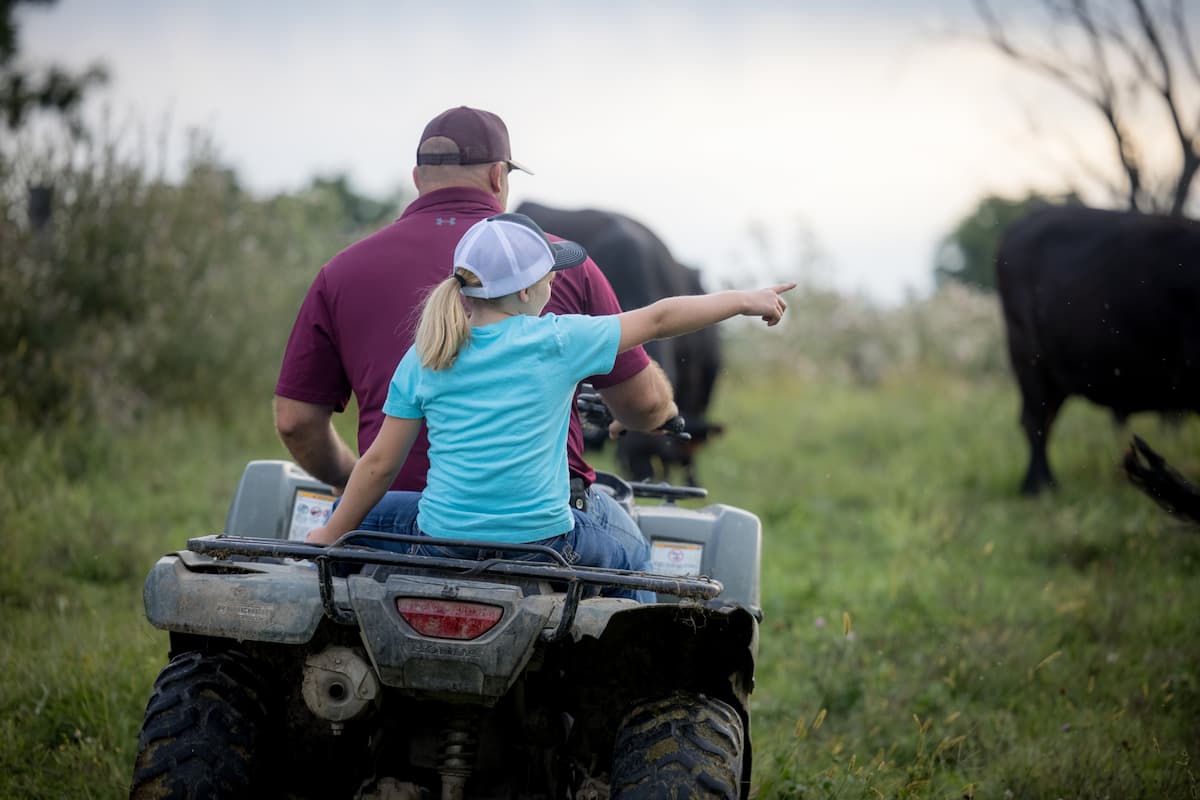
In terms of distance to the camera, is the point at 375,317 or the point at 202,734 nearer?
the point at 202,734

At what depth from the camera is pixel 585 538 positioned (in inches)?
114

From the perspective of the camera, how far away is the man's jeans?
2.81 metres

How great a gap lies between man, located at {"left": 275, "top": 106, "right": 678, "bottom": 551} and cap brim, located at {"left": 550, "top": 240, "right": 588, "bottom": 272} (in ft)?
1.04

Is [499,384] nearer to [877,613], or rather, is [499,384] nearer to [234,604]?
[234,604]

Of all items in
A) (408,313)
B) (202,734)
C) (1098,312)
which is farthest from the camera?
(1098,312)

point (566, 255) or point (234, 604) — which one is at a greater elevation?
point (566, 255)

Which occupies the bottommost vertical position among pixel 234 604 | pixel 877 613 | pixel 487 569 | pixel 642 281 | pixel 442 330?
pixel 877 613

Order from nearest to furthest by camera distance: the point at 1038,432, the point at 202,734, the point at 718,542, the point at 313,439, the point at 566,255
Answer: the point at 202,734
the point at 566,255
the point at 313,439
the point at 718,542
the point at 1038,432

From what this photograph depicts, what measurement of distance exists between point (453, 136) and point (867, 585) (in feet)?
11.8

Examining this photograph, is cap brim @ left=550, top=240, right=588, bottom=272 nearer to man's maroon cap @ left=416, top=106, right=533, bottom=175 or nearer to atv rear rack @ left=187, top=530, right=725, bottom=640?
man's maroon cap @ left=416, top=106, right=533, bottom=175

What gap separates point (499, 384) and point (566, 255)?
47 centimetres

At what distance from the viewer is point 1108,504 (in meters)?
7.95

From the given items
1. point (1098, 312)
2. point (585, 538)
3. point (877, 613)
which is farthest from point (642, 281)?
point (585, 538)

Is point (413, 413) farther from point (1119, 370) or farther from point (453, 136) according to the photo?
point (1119, 370)
